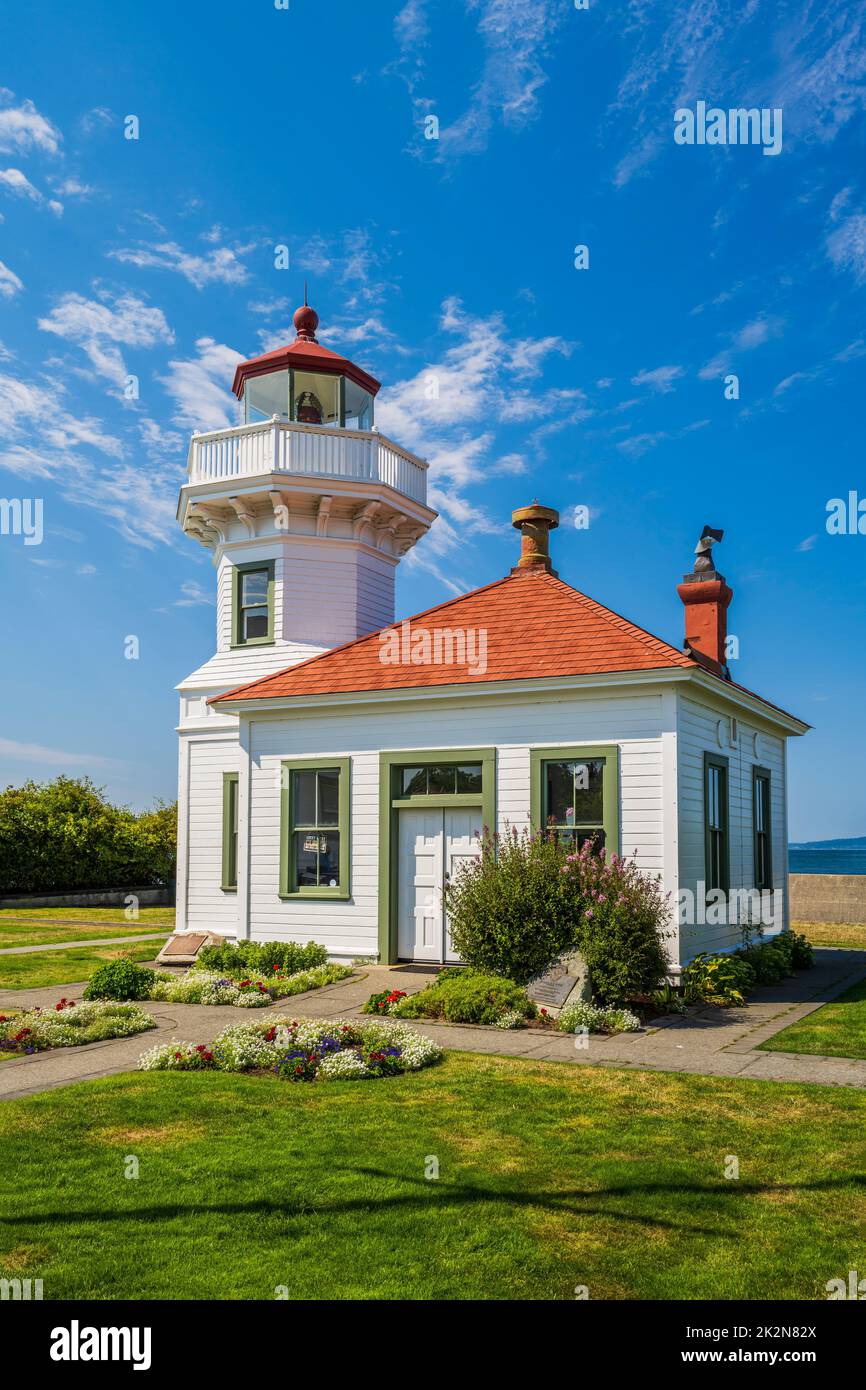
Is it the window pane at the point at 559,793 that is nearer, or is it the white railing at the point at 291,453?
the window pane at the point at 559,793

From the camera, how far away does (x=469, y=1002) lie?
36.5 ft

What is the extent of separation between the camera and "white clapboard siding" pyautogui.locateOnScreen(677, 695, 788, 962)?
13.1 meters

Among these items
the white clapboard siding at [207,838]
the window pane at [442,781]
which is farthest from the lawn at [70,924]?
the window pane at [442,781]

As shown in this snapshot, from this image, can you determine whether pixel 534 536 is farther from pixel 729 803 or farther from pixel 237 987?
pixel 237 987

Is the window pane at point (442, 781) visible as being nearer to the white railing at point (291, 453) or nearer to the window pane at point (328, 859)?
the window pane at point (328, 859)

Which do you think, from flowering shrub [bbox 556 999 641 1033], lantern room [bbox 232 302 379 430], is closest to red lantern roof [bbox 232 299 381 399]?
lantern room [bbox 232 302 379 430]

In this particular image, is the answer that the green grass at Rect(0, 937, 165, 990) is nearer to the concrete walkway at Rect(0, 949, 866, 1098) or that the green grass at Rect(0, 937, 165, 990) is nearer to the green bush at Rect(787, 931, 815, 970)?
the concrete walkway at Rect(0, 949, 866, 1098)

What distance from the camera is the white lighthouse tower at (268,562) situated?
18.7m

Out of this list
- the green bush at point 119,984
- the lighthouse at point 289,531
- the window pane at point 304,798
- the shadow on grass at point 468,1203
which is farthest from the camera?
the lighthouse at point 289,531

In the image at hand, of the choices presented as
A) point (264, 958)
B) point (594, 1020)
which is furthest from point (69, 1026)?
point (594, 1020)

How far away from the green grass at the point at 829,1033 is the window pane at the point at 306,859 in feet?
23.6

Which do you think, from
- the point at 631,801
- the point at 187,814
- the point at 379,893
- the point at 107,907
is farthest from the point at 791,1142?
the point at 107,907

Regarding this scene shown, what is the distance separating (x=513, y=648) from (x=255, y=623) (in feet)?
21.7

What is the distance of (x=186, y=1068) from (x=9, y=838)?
24.8 meters
